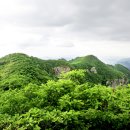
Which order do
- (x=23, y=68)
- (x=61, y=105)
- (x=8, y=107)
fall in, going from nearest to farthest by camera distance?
(x=61, y=105) < (x=8, y=107) < (x=23, y=68)

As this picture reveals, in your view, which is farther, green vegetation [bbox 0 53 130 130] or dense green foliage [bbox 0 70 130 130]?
dense green foliage [bbox 0 70 130 130]

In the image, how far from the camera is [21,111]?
55.4 meters

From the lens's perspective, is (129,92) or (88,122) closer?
(88,122)

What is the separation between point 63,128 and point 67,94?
5520 millimetres

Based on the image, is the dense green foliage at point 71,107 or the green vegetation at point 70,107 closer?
the green vegetation at point 70,107

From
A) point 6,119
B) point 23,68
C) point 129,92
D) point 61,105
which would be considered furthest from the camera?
point 23,68

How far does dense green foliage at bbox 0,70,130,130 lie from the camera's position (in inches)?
2021

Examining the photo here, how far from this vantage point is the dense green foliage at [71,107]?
51344 mm

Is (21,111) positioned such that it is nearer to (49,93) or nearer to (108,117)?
(49,93)

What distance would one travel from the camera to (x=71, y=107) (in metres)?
54.2

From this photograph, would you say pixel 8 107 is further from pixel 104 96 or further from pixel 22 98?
pixel 104 96

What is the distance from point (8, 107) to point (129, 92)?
21.6 metres

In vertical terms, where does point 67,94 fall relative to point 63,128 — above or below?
above

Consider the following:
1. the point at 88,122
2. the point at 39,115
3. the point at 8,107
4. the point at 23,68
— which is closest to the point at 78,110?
the point at 88,122
